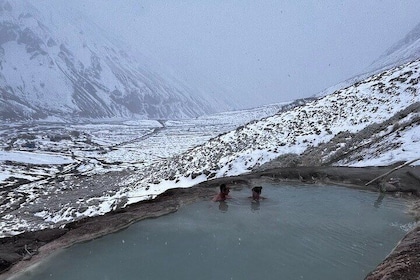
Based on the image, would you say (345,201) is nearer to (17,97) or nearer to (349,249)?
(349,249)

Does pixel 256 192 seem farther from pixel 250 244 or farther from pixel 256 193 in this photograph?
pixel 250 244

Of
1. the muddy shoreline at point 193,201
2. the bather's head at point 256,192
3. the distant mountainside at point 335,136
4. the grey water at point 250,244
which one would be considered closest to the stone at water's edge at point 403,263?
the muddy shoreline at point 193,201

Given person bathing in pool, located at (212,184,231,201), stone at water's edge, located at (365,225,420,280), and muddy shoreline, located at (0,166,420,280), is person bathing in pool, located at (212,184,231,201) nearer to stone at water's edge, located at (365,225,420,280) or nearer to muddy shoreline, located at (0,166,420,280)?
muddy shoreline, located at (0,166,420,280)

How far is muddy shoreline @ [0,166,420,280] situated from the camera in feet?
23.0

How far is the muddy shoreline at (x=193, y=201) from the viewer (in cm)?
700

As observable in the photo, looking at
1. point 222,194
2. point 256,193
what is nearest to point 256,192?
point 256,193

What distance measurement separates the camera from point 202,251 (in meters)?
8.73

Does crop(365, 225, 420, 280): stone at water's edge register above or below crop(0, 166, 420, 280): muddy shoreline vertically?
below

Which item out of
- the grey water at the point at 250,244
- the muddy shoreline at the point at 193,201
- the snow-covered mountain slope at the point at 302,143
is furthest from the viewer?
the snow-covered mountain slope at the point at 302,143

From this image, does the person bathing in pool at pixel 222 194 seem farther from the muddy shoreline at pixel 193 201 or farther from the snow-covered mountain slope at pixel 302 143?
the snow-covered mountain slope at pixel 302 143

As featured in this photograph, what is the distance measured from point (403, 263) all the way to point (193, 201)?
764 cm

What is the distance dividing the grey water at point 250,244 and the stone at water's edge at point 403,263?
0.42 meters

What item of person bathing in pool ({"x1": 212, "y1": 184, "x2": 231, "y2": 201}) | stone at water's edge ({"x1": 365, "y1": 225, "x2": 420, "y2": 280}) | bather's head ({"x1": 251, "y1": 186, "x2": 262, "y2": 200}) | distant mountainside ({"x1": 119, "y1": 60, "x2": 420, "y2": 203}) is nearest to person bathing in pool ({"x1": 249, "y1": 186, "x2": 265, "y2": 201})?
bather's head ({"x1": 251, "y1": 186, "x2": 262, "y2": 200})

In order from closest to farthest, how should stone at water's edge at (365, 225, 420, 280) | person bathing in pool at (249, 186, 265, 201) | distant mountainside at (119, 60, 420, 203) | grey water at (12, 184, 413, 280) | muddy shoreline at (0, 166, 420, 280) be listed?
stone at water's edge at (365, 225, 420, 280), muddy shoreline at (0, 166, 420, 280), grey water at (12, 184, 413, 280), person bathing in pool at (249, 186, 265, 201), distant mountainside at (119, 60, 420, 203)
